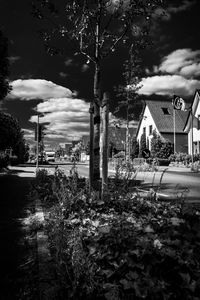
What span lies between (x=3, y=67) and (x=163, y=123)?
34.9 m

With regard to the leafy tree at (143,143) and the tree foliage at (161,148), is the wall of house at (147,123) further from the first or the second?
the tree foliage at (161,148)

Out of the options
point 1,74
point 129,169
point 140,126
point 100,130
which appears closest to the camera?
point 129,169

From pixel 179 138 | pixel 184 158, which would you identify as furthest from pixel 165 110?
pixel 184 158

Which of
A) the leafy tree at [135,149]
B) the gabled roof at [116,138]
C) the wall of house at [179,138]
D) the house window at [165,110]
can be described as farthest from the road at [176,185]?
the gabled roof at [116,138]

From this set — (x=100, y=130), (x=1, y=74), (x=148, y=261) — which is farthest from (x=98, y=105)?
(x=1, y=74)

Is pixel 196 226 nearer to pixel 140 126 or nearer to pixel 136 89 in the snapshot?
pixel 136 89

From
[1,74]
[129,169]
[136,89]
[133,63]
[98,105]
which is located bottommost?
[129,169]

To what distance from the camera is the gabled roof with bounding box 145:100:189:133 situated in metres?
46.3

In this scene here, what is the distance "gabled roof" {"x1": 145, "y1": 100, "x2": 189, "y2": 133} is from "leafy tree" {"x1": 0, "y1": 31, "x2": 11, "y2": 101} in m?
32.9

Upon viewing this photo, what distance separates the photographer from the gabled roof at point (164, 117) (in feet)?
152

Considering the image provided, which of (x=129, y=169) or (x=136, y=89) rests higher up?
(x=136, y=89)

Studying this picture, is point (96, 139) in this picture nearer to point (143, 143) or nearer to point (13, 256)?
point (13, 256)

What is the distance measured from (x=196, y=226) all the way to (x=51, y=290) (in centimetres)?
168

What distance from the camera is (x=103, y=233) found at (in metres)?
3.37
